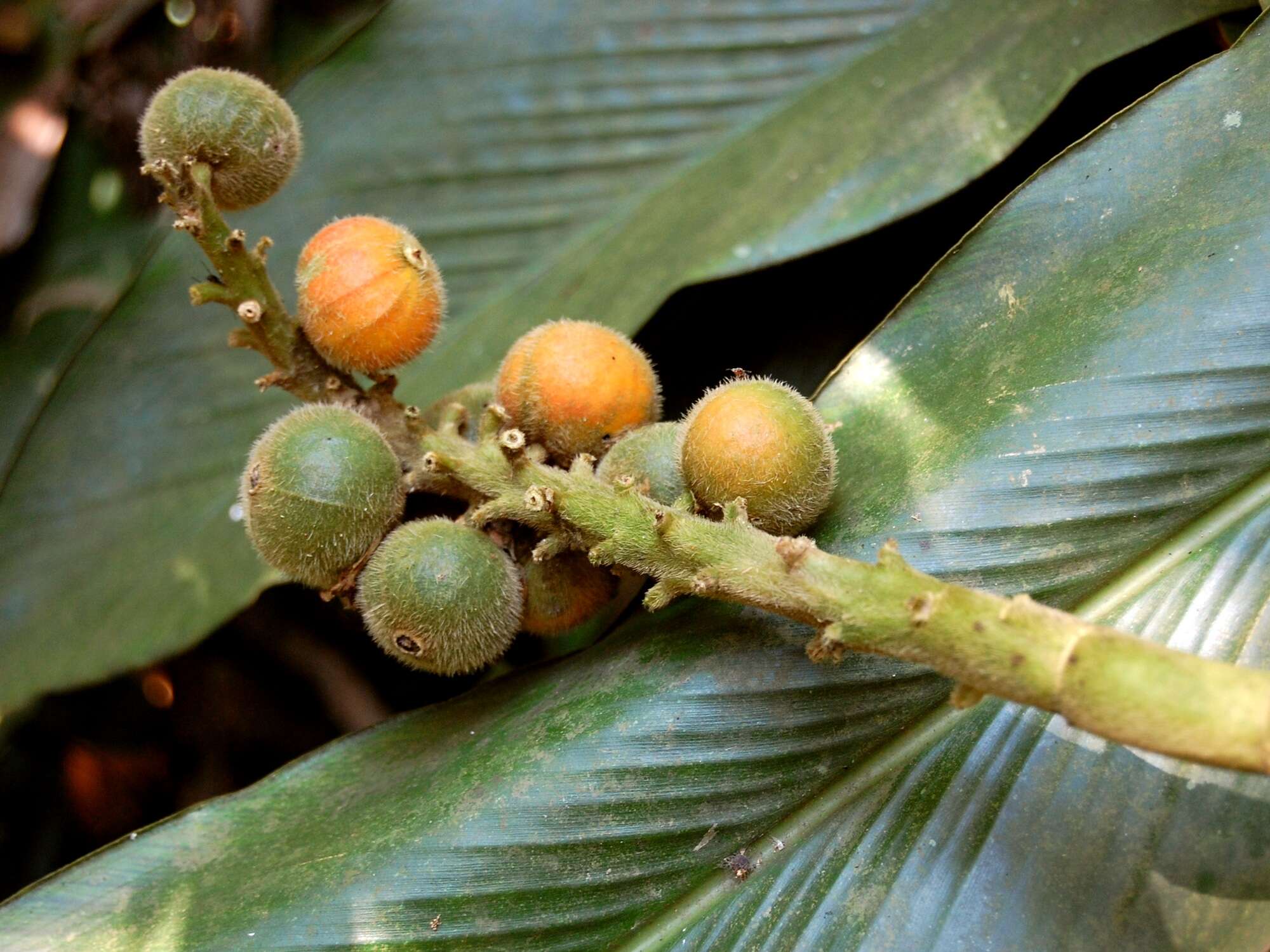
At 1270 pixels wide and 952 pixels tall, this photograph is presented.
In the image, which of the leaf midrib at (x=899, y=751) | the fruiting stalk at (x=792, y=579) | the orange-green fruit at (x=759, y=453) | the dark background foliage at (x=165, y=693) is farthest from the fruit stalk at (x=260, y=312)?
the dark background foliage at (x=165, y=693)

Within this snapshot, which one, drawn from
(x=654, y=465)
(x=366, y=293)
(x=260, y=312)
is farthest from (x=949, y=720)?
(x=260, y=312)

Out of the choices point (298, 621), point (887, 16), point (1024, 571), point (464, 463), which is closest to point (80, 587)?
point (298, 621)

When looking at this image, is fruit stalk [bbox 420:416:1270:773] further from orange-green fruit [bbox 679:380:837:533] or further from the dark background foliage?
the dark background foliage

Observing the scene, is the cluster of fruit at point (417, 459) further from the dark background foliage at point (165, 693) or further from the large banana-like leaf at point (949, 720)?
the dark background foliage at point (165, 693)

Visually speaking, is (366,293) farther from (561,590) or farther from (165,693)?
(165,693)

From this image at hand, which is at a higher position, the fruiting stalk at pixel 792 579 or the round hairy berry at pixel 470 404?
the fruiting stalk at pixel 792 579

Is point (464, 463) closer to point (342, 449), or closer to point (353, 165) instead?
point (342, 449)
